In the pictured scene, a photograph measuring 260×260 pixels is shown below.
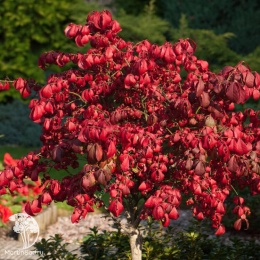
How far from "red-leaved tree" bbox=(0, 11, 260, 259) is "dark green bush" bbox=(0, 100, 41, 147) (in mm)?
8072

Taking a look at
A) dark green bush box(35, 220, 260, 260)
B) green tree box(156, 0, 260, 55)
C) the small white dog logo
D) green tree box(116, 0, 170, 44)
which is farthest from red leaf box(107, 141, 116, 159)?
green tree box(156, 0, 260, 55)

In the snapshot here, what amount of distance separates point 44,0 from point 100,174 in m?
11.4

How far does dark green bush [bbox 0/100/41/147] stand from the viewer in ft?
40.8

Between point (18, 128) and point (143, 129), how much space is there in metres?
9.22

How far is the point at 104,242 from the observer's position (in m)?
5.59

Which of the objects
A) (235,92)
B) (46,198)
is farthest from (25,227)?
(235,92)

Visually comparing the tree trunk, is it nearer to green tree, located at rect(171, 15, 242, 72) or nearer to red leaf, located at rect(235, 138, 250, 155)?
red leaf, located at rect(235, 138, 250, 155)

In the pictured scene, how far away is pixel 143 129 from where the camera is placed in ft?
12.6

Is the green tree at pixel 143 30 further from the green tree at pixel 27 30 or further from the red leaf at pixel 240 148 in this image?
the red leaf at pixel 240 148

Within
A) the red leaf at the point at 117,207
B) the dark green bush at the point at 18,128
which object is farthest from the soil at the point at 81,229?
the dark green bush at the point at 18,128

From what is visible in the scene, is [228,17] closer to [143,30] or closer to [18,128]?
[143,30]

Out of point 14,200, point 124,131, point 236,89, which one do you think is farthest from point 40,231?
point 236,89

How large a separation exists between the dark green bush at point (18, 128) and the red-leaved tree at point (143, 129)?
8.07 m

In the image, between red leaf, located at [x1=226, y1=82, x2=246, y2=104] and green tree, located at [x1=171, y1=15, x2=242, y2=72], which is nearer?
red leaf, located at [x1=226, y1=82, x2=246, y2=104]
